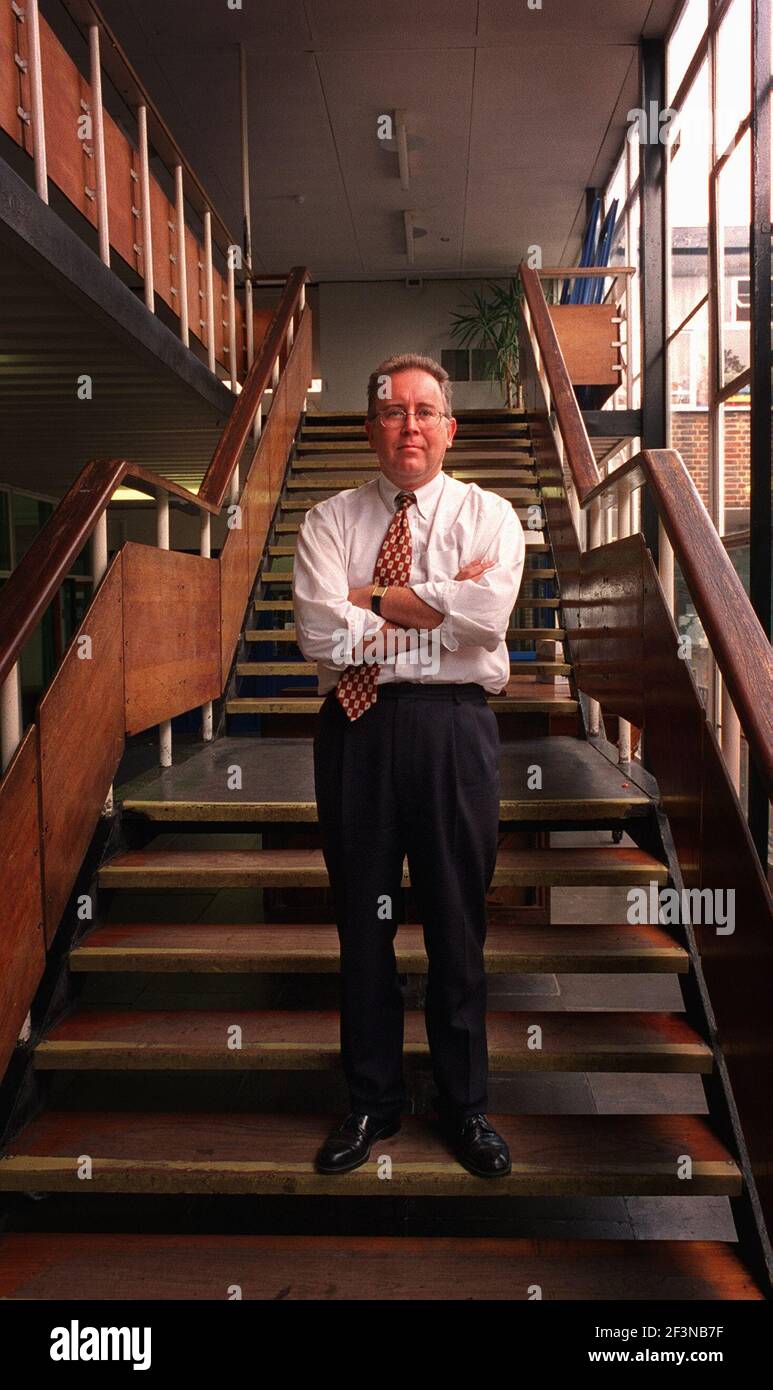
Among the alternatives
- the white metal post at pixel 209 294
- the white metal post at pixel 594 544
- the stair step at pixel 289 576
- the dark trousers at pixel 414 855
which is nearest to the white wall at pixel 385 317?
the white metal post at pixel 209 294

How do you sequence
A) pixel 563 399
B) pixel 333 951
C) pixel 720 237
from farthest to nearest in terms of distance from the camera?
pixel 720 237, pixel 563 399, pixel 333 951

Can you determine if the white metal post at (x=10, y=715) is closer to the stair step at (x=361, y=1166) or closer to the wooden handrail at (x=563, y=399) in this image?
the stair step at (x=361, y=1166)

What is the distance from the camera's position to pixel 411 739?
6.29 ft

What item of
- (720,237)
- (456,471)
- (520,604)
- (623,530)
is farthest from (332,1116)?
(720,237)

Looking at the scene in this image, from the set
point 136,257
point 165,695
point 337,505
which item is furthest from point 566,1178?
point 136,257

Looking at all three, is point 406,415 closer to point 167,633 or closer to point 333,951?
point 333,951

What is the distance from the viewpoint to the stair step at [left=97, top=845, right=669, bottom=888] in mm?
2621

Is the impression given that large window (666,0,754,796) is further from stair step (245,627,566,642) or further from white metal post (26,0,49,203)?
white metal post (26,0,49,203)

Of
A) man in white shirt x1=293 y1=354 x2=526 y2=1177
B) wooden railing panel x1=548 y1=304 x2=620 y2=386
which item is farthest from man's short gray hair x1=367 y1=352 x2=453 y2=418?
wooden railing panel x1=548 y1=304 x2=620 y2=386

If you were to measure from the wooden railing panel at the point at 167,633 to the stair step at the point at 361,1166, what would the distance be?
113 centimetres

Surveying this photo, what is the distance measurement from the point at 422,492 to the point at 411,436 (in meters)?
0.13

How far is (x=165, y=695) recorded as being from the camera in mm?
3215

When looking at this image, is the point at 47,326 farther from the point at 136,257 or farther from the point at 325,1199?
the point at 325,1199

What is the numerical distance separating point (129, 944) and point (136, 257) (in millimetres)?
3517
